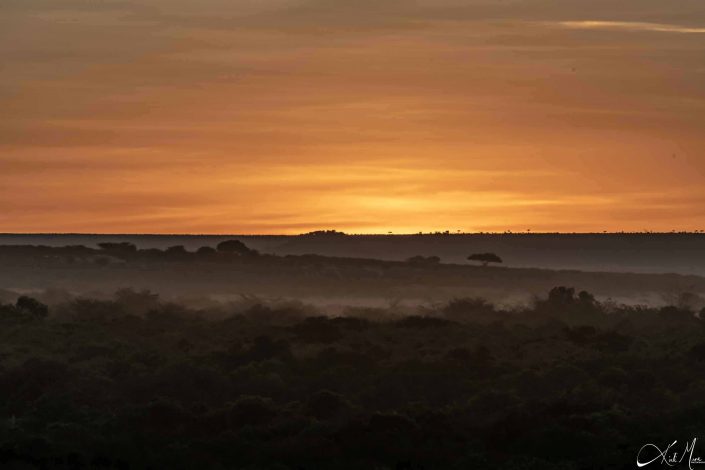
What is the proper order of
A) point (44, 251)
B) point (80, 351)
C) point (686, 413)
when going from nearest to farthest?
point (686, 413) → point (80, 351) → point (44, 251)

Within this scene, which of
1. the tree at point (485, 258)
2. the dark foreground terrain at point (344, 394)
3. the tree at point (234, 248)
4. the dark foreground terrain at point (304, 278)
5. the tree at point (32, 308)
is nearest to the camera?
the dark foreground terrain at point (344, 394)

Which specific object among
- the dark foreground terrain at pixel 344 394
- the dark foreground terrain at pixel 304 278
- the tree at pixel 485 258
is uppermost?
the tree at pixel 485 258

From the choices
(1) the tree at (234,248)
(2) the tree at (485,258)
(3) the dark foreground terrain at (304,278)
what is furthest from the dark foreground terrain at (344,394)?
(2) the tree at (485,258)

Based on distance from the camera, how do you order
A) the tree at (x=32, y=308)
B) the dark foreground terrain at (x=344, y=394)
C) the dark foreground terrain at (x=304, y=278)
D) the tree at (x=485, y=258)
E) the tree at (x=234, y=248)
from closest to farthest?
the dark foreground terrain at (x=344, y=394)
the tree at (x=32, y=308)
the dark foreground terrain at (x=304, y=278)
the tree at (x=234, y=248)
the tree at (x=485, y=258)

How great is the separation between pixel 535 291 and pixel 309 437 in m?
58.4

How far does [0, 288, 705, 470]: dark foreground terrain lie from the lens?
29297 millimetres

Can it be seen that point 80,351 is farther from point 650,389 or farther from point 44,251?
point 44,251

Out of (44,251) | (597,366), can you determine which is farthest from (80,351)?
(44,251)

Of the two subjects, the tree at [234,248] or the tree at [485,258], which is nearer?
the tree at [234,248]

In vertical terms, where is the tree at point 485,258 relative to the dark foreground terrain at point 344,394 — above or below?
above

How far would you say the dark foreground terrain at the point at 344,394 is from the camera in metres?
29.3

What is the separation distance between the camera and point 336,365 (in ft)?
128

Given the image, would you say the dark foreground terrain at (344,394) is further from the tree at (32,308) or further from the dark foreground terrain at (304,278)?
the dark foreground terrain at (304,278)

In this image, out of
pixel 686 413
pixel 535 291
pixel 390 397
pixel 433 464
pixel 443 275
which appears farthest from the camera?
pixel 443 275
